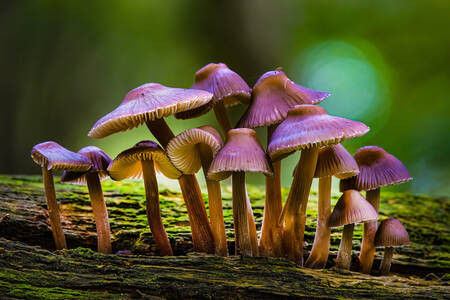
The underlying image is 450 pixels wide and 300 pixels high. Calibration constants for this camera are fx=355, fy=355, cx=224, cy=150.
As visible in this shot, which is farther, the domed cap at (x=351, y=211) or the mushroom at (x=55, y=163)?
the domed cap at (x=351, y=211)

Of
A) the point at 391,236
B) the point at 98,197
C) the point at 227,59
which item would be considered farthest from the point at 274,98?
the point at 227,59

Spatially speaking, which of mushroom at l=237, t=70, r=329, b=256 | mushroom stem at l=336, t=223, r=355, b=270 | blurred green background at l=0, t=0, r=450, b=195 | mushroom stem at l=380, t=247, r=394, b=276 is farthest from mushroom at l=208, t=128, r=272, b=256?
blurred green background at l=0, t=0, r=450, b=195

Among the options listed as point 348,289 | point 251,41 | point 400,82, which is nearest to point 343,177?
point 348,289

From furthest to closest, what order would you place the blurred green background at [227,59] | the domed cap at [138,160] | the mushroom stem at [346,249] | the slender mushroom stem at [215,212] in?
the blurred green background at [227,59] → the mushroom stem at [346,249] → the slender mushroom stem at [215,212] → the domed cap at [138,160]

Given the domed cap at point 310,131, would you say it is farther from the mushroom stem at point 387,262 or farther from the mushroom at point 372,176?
the mushroom stem at point 387,262

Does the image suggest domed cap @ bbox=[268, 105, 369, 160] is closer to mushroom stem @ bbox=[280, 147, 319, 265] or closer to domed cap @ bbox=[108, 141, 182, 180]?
mushroom stem @ bbox=[280, 147, 319, 265]

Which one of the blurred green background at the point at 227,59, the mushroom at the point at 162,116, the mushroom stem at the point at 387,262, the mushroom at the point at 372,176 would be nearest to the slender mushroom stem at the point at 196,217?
the mushroom at the point at 162,116

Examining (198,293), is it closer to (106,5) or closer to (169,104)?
(169,104)
